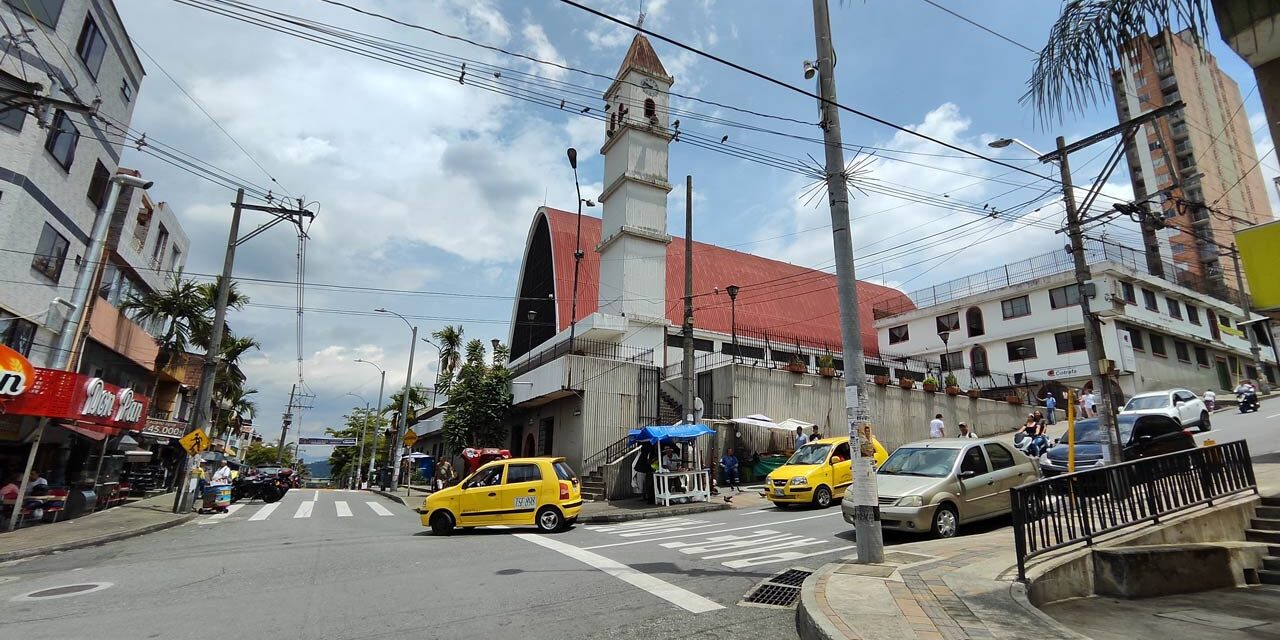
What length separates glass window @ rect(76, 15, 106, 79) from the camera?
1847cm

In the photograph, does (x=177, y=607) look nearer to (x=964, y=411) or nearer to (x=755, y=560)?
(x=755, y=560)

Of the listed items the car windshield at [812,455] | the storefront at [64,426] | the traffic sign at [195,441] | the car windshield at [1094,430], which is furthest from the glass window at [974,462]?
the traffic sign at [195,441]

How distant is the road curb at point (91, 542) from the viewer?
1088 centimetres

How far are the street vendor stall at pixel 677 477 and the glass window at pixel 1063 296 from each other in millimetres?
28836

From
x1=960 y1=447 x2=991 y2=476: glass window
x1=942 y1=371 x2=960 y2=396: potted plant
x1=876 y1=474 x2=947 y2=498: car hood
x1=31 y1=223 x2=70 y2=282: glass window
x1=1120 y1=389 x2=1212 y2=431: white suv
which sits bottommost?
x1=876 y1=474 x2=947 y2=498: car hood

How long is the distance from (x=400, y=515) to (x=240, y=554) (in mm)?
8651

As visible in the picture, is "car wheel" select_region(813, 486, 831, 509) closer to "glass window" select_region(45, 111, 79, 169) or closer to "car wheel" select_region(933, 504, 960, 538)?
"car wheel" select_region(933, 504, 960, 538)

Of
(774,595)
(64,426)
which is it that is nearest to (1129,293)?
(774,595)

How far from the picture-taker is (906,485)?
379 inches

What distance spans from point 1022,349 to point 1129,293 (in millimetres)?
6158

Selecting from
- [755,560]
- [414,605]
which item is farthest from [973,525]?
[414,605]

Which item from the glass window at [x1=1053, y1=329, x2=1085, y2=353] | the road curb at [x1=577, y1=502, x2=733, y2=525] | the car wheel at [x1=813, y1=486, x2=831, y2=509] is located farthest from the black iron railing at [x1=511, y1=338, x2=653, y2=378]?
the glass window at [x1=1053, y1=329, x2=1085, y2=353]

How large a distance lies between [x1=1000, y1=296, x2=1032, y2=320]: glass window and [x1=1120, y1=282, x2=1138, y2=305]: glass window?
4.50 m

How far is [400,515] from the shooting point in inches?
727
